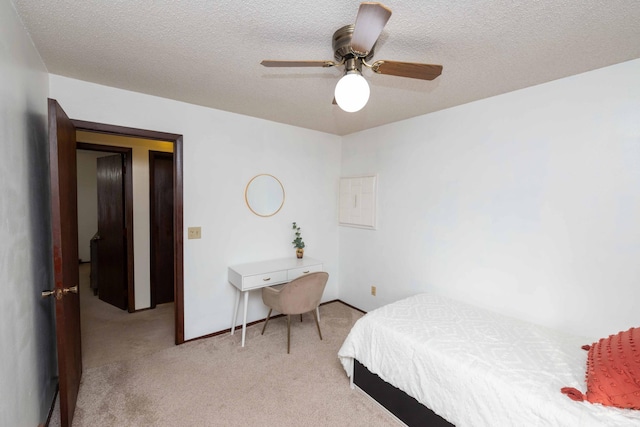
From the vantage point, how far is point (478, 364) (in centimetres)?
155

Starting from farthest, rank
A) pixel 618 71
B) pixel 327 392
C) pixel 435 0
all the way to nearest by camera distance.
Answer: pixel 327 392
pixel 618 71
pixel 435 0

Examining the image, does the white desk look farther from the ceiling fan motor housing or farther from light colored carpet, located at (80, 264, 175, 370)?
the ceiling fan motor housing

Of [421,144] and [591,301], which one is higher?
[421,144]

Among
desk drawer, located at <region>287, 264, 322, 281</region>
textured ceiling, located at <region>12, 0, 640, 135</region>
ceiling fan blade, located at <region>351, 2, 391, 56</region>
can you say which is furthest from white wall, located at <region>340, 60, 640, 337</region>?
ceiling fan blade, located at <region>351, 2, 391, 56</region>

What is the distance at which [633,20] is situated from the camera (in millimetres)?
1332

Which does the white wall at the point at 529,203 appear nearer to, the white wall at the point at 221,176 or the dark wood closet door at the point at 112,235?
the white wall at the point at 221,176

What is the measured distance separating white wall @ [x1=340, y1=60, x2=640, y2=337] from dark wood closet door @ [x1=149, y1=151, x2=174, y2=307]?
280 centimetres

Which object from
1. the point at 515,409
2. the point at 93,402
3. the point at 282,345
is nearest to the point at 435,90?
the point at 515,409

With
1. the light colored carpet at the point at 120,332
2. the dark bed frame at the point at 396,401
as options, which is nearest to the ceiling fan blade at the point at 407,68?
the dark bed frame at the point at 396,401

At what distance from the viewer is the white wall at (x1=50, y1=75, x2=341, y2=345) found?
7.79 feet

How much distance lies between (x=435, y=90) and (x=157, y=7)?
190 centimetres

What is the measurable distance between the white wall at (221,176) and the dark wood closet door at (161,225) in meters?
1.16

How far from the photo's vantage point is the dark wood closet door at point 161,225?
355 cm

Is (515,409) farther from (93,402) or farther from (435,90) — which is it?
(93,402)
